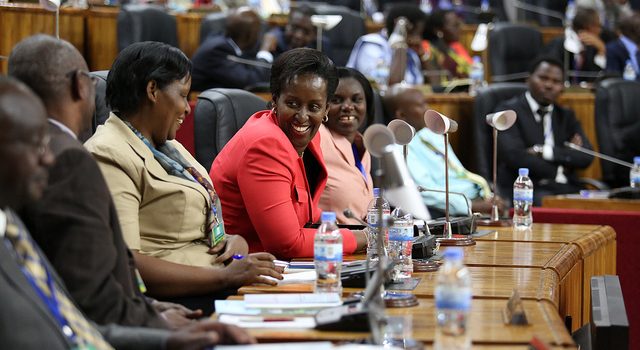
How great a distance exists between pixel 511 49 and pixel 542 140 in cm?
200

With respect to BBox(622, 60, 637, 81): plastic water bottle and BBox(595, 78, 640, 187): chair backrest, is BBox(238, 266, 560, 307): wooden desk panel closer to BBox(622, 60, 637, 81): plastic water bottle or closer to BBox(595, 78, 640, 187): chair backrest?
BBox(595, 78, 640, 187): chair backrest

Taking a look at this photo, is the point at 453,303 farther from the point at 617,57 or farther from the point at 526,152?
the point at 617,57

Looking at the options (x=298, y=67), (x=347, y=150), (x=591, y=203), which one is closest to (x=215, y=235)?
(x=298, y=67)

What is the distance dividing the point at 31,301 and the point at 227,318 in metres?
0.56

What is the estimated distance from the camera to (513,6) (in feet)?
34.1

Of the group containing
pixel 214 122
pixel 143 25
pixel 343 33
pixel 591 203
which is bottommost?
pixel 591 203

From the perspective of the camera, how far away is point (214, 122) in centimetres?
399

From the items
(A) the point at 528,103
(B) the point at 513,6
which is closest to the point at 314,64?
(A) the point at 528,103

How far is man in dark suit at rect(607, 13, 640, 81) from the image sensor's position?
27.7ft

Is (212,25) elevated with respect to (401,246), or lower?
elevated

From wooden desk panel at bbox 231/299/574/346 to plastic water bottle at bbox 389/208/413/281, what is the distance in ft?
Result: 1.33

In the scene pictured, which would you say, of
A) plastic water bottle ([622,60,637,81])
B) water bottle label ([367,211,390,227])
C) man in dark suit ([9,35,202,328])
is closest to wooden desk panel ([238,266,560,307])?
water bottle label ([367,211,390,227])

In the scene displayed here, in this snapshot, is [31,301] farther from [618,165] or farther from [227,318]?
[618,165]

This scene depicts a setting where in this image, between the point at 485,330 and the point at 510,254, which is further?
the point at 510,254
